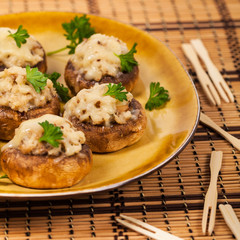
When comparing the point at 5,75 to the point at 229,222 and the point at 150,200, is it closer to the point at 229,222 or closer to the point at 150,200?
the point at 150,200

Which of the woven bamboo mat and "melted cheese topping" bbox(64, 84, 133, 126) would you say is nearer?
the woven bamboo mat

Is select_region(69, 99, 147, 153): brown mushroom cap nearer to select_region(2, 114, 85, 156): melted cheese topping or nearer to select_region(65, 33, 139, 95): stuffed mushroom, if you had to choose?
select_region(2, 114, 85, 156): melted cheese topping

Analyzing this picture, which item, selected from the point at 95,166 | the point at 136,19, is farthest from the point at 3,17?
the point at 95,166

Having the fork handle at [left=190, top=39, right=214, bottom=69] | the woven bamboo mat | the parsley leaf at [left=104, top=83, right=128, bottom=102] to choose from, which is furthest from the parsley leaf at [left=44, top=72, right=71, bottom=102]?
the fork handle at [left=190, top=39, right=214, bottom=69]

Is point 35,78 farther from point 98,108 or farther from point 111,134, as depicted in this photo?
point 111,134

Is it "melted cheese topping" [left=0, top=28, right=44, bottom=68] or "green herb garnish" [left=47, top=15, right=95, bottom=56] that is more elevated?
"green herb garnish" [left=47, top=15, right=95, bottom=56]

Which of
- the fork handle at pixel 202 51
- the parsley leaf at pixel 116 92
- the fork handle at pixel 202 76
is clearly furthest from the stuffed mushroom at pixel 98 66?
the fork handle at pixel 202 51
